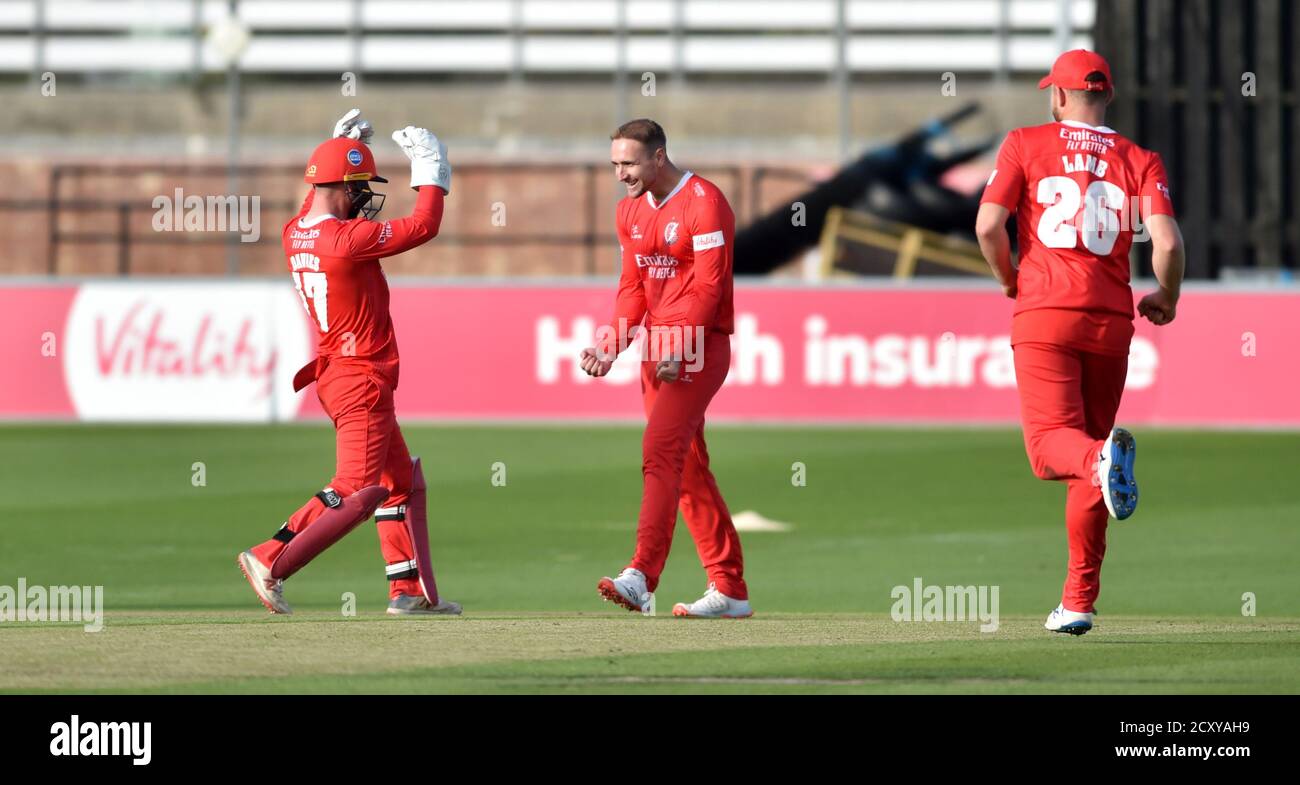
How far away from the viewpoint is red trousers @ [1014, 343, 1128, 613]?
8.35m

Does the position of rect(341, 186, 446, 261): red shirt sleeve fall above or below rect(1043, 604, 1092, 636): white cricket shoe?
above

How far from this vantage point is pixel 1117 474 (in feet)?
26.3

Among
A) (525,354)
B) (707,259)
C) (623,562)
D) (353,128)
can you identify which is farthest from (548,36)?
(707,259)

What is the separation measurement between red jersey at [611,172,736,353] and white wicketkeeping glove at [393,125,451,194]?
32.5 inches

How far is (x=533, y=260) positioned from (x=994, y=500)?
22723 mm

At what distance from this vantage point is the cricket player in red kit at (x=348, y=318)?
8.88 metres

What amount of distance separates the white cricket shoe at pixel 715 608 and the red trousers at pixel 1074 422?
1.59 metres

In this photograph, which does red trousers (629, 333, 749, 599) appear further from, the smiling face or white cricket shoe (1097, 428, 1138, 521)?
white cricket shoe (1097, 428, 1138, 521)

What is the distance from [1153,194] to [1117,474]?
1.18m

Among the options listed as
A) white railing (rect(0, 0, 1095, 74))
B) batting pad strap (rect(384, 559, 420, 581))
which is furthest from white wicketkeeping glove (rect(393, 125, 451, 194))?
white railing (rect(0, 0, 1095, 74))

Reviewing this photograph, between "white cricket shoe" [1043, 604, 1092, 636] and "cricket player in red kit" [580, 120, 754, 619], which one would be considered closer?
"white cricket shoe" [1043, 604, 1092, 636]

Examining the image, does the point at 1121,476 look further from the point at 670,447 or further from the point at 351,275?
the point at 351,275

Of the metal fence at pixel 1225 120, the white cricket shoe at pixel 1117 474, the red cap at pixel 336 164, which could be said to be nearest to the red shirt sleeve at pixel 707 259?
the red cap at pixel 336 164
